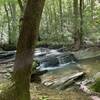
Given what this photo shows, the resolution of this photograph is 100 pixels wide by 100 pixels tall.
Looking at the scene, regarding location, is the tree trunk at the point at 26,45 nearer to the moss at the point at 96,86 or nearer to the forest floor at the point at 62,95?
the forest floor at the point at 62,95

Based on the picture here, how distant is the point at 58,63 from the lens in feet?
52.3

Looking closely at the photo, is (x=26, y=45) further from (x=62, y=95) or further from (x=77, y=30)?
(x=77, y=30)

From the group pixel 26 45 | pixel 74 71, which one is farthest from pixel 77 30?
pixel 26 45

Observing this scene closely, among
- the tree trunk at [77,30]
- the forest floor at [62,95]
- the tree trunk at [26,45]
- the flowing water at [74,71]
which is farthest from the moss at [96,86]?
the tree trunk at [77,30]

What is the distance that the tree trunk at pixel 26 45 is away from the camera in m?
4.52

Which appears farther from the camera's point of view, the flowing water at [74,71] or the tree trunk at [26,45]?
the flowing water at [74,71]

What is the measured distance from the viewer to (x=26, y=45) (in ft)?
15.2

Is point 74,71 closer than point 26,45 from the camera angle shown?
No

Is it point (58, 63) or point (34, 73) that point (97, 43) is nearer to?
point (58, 63)

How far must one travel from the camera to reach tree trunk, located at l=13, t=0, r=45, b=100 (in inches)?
178

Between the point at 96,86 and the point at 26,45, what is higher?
the point at 26,45

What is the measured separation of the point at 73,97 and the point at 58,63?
28.6 ft

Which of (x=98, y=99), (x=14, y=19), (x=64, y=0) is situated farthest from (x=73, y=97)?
(x=64, y=0)

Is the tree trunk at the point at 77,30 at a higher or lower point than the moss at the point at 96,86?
higher
